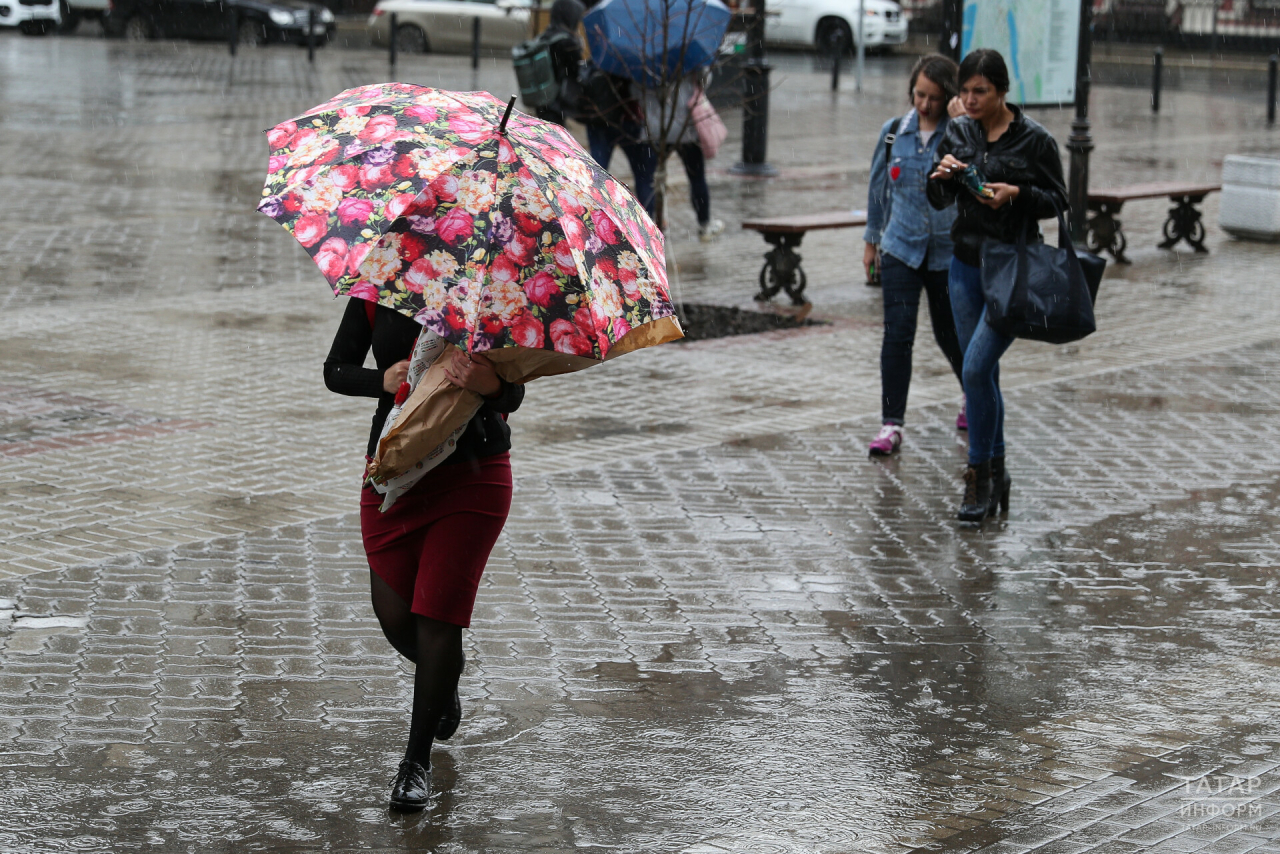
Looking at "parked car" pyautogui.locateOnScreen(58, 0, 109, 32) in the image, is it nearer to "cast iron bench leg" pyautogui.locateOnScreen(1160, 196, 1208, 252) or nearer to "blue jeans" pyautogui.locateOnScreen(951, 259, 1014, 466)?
"cast iron bench leg" pyautogui.locateOnScreen(1160, 196, 1208, 252)

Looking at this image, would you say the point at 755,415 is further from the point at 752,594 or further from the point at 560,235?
the point at 560,235

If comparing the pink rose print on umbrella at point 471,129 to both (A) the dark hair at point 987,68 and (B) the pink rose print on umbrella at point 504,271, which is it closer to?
(B) the pink rose print on umbrella at point 504,271

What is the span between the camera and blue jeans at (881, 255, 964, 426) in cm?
791

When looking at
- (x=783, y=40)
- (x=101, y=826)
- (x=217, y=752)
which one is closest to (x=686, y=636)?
(x=217, y=752)

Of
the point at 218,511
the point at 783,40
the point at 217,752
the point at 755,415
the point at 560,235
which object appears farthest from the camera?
the point at 783,40

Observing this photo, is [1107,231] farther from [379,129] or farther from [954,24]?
[379,129]

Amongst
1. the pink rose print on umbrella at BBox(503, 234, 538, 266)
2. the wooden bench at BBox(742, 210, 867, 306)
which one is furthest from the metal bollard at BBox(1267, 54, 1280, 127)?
the pink rose print on umbrella at BBox(503, 234, 538, 266)

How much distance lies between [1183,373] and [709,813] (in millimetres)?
6530

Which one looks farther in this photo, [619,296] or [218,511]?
[218,511]

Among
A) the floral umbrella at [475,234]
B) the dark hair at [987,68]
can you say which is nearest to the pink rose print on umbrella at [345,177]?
the floral umbrella at [475,234]

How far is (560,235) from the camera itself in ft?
12.5

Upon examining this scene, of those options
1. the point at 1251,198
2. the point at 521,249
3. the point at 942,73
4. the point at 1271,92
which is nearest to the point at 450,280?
the point at 521,249

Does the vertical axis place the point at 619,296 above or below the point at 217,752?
above

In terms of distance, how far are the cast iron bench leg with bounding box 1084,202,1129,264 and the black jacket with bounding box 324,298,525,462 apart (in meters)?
10.8
